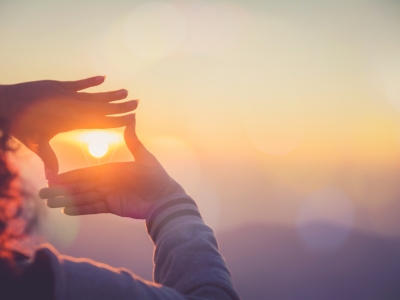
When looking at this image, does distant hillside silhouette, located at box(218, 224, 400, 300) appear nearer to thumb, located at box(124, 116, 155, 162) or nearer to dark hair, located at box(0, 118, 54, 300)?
thumb, located at box(124, 116, 155, 162)

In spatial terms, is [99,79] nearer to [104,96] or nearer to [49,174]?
[104,96]

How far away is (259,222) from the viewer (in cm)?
6750

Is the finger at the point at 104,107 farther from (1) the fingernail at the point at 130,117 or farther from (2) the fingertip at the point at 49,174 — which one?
(2) the fingertip at the point at 49,174

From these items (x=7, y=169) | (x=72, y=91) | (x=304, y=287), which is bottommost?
(x=304, y=287)

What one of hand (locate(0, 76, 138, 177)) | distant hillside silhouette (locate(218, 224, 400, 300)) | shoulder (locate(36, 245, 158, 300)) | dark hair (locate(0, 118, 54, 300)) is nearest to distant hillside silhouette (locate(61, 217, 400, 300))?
distant hillside silhouette (locate(218, 224, 400, 300))

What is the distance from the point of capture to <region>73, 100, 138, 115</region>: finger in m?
1.86

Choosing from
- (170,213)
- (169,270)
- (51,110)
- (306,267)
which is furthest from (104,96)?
(306,267)

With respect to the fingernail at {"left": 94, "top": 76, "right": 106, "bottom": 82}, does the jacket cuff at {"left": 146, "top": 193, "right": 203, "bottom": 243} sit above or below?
below

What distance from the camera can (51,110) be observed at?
1.76m

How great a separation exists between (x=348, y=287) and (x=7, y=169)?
5424 cm

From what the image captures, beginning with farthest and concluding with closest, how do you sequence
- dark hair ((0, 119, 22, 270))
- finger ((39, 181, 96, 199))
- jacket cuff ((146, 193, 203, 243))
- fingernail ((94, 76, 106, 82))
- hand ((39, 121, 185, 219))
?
fingernail ((94, 76, 106, 82)) < hand ((39, 121, 185, 219)) < finger ((39, 181, 96, 199)) < jacket cuff ((146, 193, 203, 243)) < dark hair ((0, 119, 22, 270))

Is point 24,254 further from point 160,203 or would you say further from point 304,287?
point 304,287

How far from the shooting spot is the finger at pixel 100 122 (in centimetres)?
188

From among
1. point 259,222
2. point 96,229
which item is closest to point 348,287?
point 259,222
